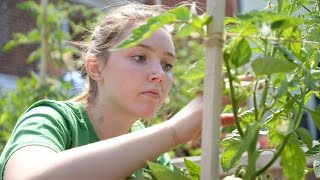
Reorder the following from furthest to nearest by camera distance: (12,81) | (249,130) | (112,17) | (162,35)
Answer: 1. (12,81)
2. (112,17)
3. (162,35)
4. (249,130)

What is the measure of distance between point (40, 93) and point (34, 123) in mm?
2516

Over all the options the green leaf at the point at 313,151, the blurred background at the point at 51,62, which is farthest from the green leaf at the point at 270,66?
the blurred background at the point at 51,62

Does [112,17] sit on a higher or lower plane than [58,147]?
higher

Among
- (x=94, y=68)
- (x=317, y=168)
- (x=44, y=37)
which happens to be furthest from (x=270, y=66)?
(x=44, y=37)

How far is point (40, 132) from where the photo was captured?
1.01 metres

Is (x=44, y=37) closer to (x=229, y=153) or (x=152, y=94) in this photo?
(x=152, y=94)

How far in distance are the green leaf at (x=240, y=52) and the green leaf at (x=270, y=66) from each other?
1 centimetres

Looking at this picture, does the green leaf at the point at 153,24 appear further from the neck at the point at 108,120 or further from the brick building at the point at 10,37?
the brick building at the point at 10,37

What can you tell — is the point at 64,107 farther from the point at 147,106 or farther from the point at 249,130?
the point at 249,130

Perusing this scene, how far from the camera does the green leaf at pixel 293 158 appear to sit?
2.61 ft

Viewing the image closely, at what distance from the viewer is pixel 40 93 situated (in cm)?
351

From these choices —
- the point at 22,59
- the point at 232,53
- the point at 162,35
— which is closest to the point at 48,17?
the point at 22,59

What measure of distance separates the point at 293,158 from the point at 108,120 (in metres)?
0.55

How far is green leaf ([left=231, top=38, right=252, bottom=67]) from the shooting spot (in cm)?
68
